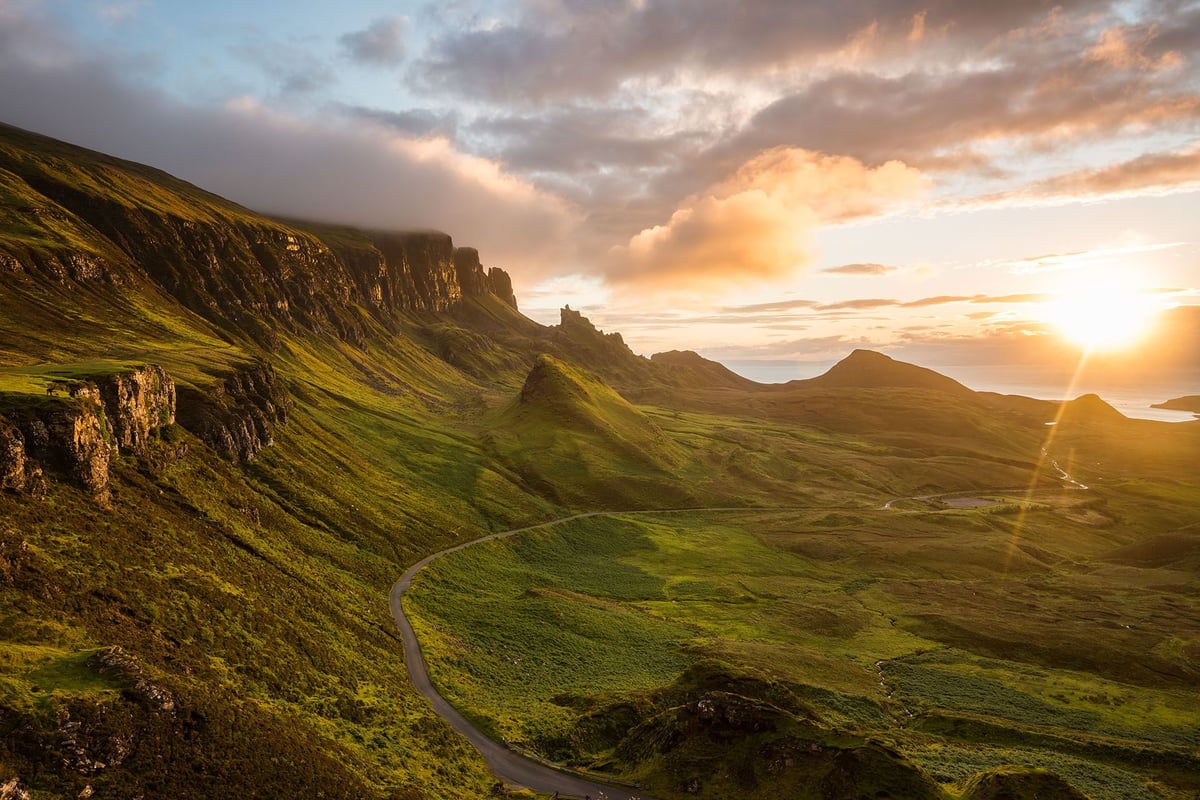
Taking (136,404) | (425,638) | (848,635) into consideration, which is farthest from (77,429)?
(848,635)

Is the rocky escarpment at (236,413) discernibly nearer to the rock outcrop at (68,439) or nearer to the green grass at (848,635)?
the rock outcrop at (68,439)

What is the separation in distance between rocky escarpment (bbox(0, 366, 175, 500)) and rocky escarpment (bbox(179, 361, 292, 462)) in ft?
59.6

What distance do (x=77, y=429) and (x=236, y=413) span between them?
181ft

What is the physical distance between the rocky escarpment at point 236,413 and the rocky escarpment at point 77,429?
716 inches

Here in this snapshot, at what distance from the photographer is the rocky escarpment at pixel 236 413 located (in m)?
118

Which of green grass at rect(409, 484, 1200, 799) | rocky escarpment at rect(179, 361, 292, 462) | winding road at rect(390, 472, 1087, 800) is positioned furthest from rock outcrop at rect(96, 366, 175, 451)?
winding road at rect(390, 472, 1087, 800)

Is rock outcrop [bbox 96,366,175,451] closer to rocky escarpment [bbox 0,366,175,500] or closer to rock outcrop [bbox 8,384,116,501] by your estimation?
rocky escarpment [bbox 0,366,175,500]

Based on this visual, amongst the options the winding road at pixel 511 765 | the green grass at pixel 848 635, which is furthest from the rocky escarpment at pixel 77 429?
the green grass at pixel 848 635

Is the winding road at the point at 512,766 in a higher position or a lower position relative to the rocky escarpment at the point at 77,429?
lower

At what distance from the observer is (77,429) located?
74125mm

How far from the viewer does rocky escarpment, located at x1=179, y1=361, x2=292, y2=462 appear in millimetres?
118062

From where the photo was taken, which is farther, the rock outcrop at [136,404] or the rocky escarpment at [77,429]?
the rock outcrop at [136,404]

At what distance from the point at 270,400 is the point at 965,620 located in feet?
554

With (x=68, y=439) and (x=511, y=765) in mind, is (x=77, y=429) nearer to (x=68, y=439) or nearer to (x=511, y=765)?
(x=68, y=439)
